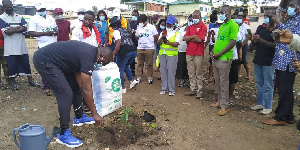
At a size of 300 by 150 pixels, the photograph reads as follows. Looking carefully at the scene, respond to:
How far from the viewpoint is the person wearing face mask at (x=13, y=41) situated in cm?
551

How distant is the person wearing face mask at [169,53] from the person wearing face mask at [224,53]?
1.11m

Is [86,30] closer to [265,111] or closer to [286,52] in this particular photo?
[286,52]

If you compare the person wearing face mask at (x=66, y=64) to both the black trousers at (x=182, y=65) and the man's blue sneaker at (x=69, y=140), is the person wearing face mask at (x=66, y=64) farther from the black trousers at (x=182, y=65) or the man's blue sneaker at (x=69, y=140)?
the black trousers at (x=182, y=65)

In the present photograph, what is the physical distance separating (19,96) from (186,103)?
3.66 meters

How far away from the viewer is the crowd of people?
313 centimetres

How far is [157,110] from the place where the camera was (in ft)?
15.3

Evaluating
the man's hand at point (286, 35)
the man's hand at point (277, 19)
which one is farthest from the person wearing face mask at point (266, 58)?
the man's hand at point (286, 35)

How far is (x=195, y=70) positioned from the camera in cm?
557

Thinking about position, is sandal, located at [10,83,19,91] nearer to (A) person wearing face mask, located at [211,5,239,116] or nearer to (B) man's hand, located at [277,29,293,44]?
(A) person wearing face mask, located at [211,5,239,116]

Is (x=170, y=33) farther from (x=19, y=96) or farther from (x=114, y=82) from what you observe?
(x=19, y=96)

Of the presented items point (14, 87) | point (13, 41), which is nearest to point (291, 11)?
point (13, 41)

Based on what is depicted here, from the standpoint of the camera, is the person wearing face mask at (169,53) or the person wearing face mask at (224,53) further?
the person wearing face mask at (169,53)

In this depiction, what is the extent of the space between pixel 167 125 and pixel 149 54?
2785 mm

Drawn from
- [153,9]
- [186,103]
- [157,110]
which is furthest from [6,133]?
[153,9]
